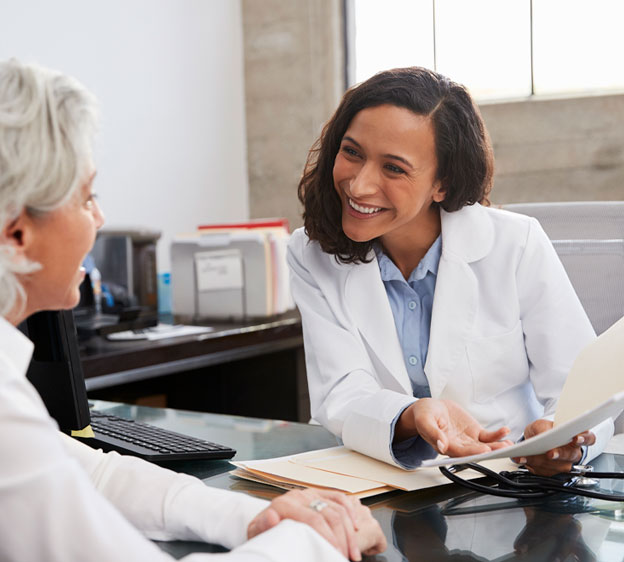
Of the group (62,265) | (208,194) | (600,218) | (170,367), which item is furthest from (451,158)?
(208,194)

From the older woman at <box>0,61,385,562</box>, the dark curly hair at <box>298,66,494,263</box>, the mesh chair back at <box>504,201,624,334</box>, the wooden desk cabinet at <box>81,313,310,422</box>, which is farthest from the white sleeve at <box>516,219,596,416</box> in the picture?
the wooden desk cabinet at <box>81,313,310,422</box>

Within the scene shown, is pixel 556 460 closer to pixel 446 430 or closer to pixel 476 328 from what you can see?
pixel 446 430

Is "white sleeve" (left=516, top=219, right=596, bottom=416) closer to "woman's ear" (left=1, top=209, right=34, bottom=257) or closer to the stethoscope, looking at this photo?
the stethoscope

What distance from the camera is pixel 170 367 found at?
2.84m

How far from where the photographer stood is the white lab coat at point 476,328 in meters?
1.61

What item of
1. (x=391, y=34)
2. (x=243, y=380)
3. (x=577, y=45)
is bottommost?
(x=243, y=380)

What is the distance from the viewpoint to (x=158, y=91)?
418cm

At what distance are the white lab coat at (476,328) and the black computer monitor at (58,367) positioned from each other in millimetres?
491

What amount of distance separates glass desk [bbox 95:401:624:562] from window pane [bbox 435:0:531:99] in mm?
3249

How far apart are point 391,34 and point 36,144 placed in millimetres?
3987

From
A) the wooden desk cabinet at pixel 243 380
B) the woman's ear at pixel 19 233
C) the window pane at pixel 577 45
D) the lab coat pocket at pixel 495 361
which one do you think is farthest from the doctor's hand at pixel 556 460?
the window pane at pixel 577 45

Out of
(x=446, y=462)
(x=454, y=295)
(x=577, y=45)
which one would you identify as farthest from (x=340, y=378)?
(x=577, y=45)

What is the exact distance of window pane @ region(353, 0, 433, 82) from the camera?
4.38m

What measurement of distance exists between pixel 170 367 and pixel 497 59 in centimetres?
246
